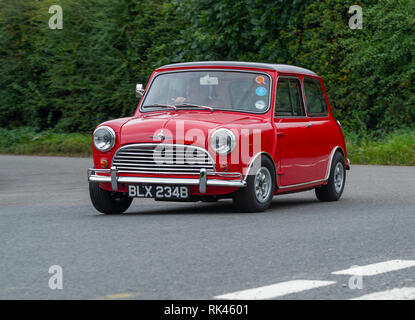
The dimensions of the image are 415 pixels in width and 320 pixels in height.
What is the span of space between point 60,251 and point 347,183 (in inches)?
368

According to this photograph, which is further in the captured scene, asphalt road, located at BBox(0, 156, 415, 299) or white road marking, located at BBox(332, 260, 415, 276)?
white road marking, located at BBox(332, 260, 415, 276)

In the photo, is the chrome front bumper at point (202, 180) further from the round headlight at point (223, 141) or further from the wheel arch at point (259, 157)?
the round headlight at point (223, 141)

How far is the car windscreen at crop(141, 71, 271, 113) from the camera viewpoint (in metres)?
11.8

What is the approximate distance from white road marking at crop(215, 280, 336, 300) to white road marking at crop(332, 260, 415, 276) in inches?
18.0

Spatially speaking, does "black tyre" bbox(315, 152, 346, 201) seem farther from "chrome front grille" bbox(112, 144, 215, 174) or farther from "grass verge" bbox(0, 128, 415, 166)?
"grass verge" bbox(0, 128, 415, 166)

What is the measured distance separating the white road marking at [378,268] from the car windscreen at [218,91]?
15.2 feet

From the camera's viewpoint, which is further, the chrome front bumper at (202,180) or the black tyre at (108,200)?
the black tyre at (108,200)

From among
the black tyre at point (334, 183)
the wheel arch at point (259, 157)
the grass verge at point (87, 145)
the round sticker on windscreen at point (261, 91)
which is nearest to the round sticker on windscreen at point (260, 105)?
the round sticker on windscreen at point (261, 91)

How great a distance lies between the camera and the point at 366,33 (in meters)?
24.3

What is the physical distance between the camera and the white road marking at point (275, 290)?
6.01m

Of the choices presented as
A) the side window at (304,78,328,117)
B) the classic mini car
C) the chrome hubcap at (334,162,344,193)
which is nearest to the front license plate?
the classic mini car

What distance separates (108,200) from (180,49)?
672 inches

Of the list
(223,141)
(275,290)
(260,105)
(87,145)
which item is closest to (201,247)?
(275,290)

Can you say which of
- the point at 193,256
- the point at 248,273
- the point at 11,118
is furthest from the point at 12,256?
the point at 11,118
